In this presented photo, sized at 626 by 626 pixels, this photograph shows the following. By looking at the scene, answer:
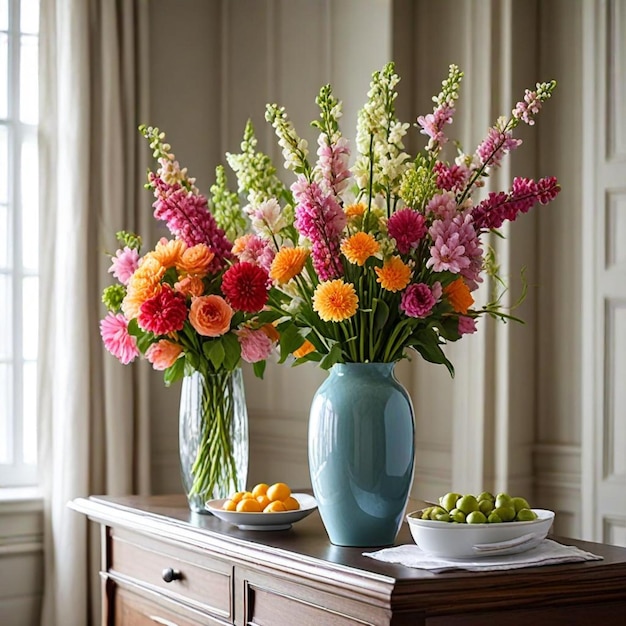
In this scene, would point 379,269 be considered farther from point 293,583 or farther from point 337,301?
point 293,583

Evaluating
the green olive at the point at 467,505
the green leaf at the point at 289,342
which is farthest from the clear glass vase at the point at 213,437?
the green olive at the point at 467,505

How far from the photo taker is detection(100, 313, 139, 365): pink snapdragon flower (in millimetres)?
2457

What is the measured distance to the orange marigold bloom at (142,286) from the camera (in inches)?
92.7

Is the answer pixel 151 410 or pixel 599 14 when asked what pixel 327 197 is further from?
pixel 151 410

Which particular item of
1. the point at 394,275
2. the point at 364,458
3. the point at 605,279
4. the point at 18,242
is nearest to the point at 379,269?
the point at 394,275

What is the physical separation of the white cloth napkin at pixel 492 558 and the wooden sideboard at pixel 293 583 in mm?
17

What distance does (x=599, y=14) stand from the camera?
3.36 m

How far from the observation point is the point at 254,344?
8.03 ft

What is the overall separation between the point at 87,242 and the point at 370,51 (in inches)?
49.3

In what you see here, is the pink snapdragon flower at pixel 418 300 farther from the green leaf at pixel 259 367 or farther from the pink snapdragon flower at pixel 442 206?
the green leaf at pixel 259 367

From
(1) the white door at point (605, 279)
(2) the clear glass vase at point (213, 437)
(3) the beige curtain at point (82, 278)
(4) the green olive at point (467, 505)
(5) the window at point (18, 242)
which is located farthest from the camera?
(5) the window at point (18, 242)

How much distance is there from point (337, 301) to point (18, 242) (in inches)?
93.4

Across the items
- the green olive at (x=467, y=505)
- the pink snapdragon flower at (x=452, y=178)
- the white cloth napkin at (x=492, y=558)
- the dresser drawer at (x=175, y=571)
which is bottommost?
the dresser drawer at (x=175, y=571)

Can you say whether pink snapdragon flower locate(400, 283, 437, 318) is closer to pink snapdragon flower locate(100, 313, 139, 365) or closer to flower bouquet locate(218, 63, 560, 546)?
flower bouquet locate(218, 63, 560, 546)
